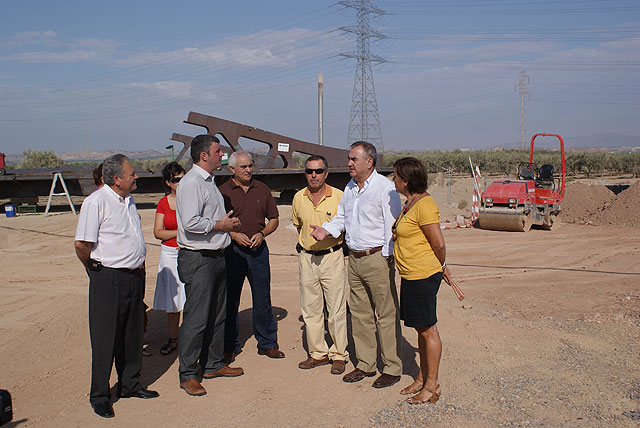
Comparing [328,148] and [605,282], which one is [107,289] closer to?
[605,282]

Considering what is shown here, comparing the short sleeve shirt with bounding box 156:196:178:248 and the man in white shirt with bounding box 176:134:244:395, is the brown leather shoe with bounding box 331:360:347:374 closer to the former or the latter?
the man in white shirt with bounding box 176:134:244:395

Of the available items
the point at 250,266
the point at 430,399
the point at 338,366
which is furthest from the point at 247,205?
the point at 430,399

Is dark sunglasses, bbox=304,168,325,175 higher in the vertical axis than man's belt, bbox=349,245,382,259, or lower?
higher

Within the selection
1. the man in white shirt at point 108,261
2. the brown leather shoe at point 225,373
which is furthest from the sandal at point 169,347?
the man in white shirt at point 108,261

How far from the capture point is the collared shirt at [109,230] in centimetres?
377

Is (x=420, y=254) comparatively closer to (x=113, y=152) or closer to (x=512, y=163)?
(x=512, y=163)

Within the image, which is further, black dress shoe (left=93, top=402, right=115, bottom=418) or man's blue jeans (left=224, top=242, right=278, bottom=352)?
man's blue jeans (left=224, top=242, right=278, bottom=352)

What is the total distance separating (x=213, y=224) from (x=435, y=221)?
5.60 ft

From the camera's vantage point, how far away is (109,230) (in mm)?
3850

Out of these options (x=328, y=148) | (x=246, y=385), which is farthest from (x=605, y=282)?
(x=328, y=148)

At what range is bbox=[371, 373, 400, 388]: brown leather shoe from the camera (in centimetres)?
424

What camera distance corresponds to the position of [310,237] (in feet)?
15.2

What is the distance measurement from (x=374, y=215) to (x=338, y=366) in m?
1.39

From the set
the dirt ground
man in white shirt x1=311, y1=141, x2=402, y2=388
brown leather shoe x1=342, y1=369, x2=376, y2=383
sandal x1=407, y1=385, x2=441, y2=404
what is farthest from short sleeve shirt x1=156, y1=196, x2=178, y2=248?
sandal x1=407, y1=385, x2=441, y2=404
